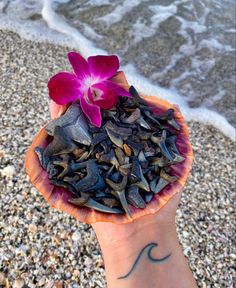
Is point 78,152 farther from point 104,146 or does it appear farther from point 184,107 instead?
point 184,107

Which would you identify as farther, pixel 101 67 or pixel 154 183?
pixel 101 67

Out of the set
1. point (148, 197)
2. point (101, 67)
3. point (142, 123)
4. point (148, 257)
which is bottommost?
point (148, 257)

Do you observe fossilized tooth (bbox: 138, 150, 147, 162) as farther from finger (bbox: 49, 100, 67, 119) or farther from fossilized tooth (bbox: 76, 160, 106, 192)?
→ finger (bbox: 49, 100, 67, 119)

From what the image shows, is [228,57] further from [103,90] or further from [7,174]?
[103,90]

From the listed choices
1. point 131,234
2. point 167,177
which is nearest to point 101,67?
point 167,177

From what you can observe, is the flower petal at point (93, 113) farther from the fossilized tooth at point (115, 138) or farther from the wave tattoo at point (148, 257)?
the wave tattoo at point (148, 257)
